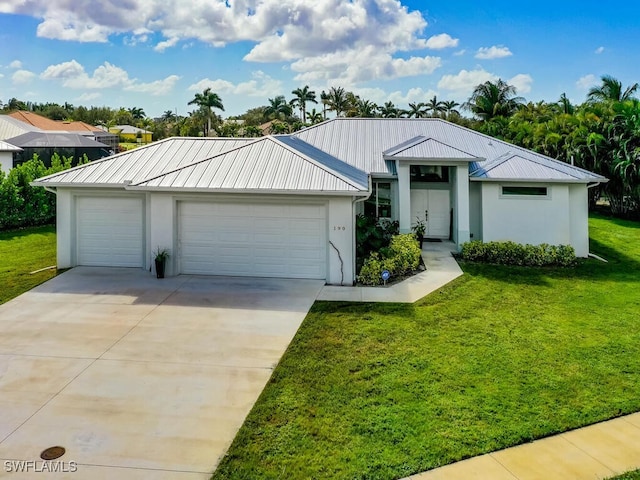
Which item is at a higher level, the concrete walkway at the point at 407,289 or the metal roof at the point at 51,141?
the metal roof at the point at 51,141

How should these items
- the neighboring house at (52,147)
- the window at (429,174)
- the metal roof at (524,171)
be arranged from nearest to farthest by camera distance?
the metal roof at (524,171), the window at (429,174), the neighboring house at (52,147)

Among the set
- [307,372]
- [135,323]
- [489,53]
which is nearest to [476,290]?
[307,372]

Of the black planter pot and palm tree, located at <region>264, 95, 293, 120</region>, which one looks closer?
the black planter pot

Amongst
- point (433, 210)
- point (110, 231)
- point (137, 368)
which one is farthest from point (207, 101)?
point (137, 368)

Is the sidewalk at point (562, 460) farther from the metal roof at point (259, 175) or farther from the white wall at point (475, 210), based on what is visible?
the white wall at point (475, 210)

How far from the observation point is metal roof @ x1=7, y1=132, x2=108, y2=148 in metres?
32.2

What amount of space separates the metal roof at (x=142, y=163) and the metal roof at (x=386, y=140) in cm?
497

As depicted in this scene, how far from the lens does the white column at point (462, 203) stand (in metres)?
15.8

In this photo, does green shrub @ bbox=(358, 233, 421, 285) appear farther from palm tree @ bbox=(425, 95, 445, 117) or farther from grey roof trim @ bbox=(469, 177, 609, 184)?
palm tree @ bbox=(425, 95, 445, 117)

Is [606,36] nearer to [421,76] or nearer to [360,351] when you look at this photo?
[421,76]

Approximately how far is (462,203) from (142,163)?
10631mm

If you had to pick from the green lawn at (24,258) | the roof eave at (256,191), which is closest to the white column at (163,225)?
the roof eave at (256,191)

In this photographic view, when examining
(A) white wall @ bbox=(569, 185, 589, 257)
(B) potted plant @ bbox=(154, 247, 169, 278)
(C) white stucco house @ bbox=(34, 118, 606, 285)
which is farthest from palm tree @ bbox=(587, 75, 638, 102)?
(B) potted plant @ bbox=(154, 247, 169, 278)

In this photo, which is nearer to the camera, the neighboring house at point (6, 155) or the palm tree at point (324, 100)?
the neighboring house at point (6, 155)
